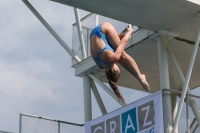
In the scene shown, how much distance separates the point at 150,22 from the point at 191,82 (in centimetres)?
631

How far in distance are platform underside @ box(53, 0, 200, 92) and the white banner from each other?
7.74 ft

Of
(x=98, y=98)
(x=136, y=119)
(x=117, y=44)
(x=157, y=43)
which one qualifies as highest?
(x=157, y=43)

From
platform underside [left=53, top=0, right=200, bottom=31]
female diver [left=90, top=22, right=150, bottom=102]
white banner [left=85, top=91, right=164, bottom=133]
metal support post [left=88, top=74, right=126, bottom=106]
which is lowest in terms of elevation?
female diver [left=90, top=22, right=150, bottom=102]

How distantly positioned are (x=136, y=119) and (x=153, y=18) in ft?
10.3

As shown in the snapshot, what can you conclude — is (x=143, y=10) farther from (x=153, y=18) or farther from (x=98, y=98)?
(x=98, y=98)

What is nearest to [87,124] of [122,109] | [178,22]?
[122,109]

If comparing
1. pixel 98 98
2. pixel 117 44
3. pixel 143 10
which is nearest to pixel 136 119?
pixel 143 10

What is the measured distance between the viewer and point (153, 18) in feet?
59.8

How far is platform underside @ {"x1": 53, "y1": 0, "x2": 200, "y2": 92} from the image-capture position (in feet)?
56.3

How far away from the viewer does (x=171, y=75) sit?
23062 mm

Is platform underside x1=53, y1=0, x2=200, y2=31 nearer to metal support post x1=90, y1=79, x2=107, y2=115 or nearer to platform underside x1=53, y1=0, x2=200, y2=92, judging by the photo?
platform underside x1=53, y1=0, x2=200, y2=92

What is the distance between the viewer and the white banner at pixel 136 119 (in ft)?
58.0

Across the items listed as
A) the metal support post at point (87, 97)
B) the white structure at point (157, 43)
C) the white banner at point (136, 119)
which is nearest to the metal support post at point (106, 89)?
the white structure at point (157, 43)

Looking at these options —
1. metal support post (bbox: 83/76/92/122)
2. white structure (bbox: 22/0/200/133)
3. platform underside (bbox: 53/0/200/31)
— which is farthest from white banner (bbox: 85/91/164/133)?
metal support post (bbox: 83/76/92/122)
